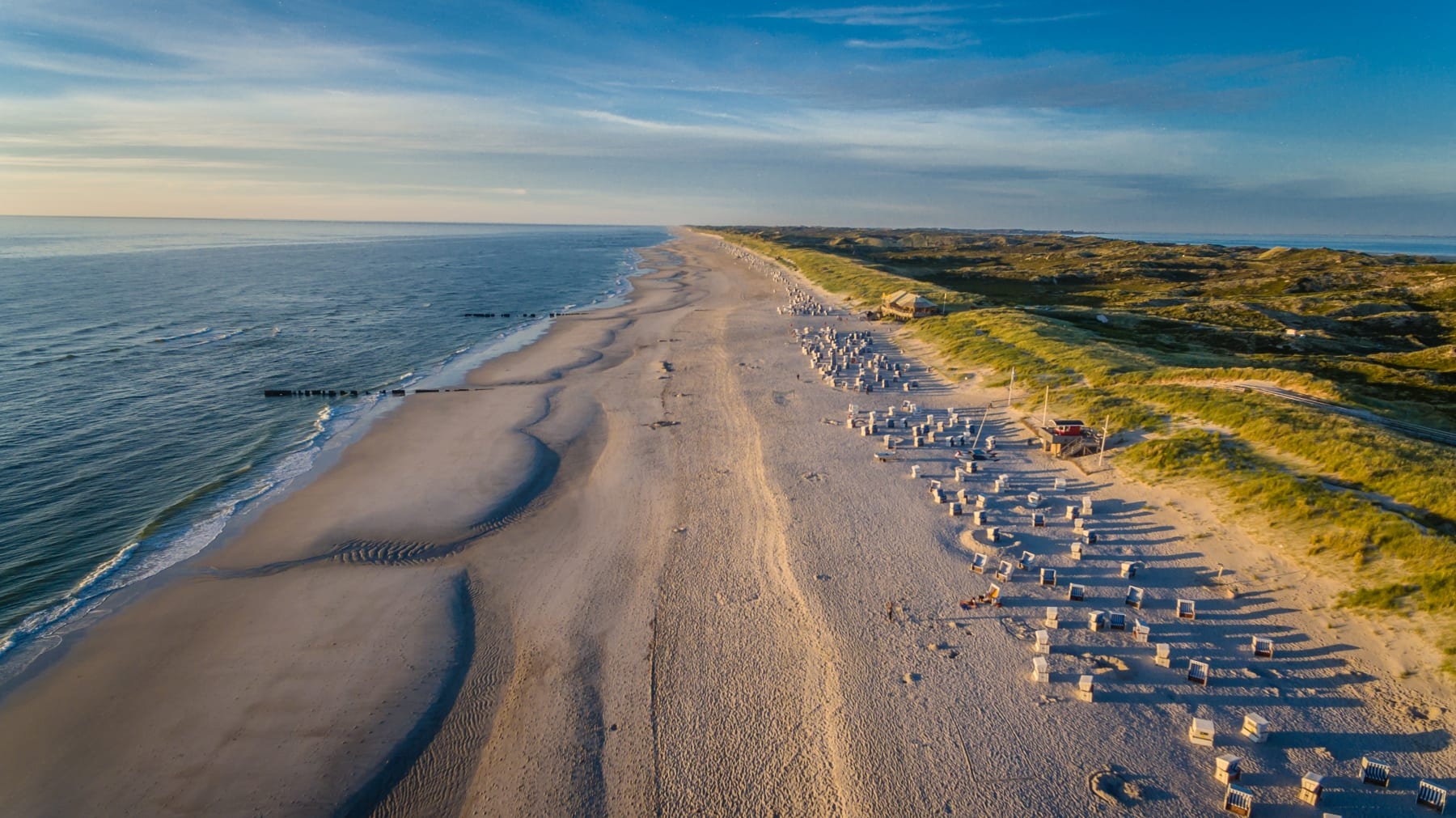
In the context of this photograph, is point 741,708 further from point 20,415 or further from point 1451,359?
point 1451,359

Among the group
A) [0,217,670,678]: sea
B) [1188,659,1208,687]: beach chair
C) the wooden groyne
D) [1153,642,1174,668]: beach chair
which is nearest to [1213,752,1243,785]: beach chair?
[1188,659,1208,687]: beach chair

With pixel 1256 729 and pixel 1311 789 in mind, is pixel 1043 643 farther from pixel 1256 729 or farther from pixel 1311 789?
pixel 1311 789

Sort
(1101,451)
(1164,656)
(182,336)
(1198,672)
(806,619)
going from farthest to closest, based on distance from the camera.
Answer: (182,336), (1101,451), (806,619), (1164,656), (1198,672)

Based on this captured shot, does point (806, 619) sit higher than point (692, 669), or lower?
higher

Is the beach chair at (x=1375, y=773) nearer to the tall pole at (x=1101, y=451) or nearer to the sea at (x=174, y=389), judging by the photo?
the tall pole at (x=1101, y=451)

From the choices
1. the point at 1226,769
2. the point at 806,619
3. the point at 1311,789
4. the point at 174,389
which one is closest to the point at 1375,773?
the point at 1311,789

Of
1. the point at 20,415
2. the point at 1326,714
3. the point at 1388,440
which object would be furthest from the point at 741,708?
the point at 20,415
